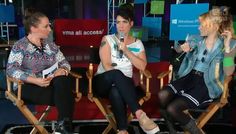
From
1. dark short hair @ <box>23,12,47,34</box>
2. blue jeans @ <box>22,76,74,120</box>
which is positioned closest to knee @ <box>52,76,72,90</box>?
blue jeans @ <box>22,76,74,120</box>

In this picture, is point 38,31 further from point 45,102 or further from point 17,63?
point 45,102

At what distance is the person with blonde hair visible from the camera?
8.60ft

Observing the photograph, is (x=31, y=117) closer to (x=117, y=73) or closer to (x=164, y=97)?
(x=117, y=73)

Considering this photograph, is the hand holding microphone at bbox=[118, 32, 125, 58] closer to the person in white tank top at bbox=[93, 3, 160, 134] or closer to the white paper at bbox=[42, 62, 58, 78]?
the person in white tank top at bbox=[93, 3, 160, 134]

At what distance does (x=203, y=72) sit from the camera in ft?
9.05

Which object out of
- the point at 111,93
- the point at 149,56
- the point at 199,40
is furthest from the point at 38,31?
the point at 149,56

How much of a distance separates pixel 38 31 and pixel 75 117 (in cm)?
117

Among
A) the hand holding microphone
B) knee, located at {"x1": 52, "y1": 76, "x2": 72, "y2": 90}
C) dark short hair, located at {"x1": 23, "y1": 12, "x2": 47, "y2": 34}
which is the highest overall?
dark short hair, located at {"x1": 23, "y1": 12, "x2": 47, "y2": 34}

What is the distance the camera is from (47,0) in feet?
37.0

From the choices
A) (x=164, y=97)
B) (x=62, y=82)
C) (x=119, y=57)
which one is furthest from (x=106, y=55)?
(x=164, y=97)

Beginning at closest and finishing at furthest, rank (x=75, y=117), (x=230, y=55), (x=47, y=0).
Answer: (x=230, y=55)
(x=75, y=117)
(x=47, y=0)

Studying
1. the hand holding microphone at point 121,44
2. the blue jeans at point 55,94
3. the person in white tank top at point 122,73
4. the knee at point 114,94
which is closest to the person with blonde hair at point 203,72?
the person in white tank top at point 122,73

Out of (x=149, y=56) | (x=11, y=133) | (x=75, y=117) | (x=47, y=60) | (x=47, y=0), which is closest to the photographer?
(x=47, y=60)

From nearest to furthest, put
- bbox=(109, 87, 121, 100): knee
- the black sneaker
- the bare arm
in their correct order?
the black sneaker < bbox=(109, 87, 121, 100): knee < the bare arm
